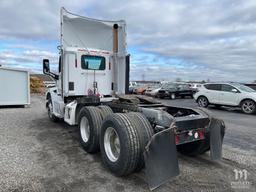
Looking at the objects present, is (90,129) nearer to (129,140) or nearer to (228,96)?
(129,140)

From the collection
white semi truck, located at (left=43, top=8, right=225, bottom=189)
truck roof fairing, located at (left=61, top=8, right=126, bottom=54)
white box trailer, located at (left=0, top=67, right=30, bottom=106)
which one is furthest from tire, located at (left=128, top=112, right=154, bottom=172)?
white box trailer, located at (left=0, top=67, right=30, bottom=106)

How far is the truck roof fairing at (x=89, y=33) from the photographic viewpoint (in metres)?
7.22

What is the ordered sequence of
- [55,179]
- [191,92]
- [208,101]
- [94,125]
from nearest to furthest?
1. [55,179]
2. [94,125]
3. [208,101]
4. [191,92]

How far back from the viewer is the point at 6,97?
14.9m

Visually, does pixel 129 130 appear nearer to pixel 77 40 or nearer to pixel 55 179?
pixel 55 179

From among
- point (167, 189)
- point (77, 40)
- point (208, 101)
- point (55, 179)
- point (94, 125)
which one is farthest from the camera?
point (208, 101)

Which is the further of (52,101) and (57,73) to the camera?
(52,101)

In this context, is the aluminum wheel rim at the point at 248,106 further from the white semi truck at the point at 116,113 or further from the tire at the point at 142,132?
the tire at the point at 142,132

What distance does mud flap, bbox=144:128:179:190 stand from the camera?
350 centimetres

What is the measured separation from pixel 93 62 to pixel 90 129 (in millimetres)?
2796

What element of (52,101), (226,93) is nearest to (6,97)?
(52,101)

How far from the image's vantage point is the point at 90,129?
5285mm

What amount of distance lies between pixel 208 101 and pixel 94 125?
11770 millimetres

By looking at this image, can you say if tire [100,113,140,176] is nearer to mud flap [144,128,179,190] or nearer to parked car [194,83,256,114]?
mud flap [144,128,179,190]
